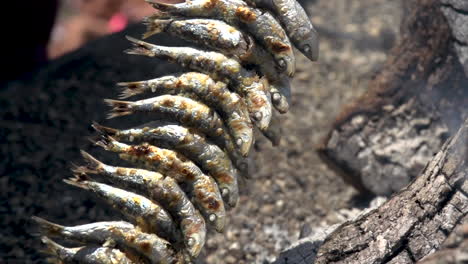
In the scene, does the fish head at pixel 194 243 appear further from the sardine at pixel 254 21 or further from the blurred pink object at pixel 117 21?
the blurred pink object at pixel 117 21

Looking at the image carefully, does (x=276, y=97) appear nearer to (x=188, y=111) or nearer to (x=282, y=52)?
(x=282, y=52)

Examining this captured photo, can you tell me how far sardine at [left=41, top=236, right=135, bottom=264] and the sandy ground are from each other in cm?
44

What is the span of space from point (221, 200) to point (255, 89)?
0.95 feet

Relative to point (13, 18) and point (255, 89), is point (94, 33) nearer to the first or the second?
point (13, 18)

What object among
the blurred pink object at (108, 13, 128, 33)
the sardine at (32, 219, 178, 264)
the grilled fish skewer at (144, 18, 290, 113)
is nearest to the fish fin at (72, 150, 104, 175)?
the sardine at (32, 219, 178, 264)

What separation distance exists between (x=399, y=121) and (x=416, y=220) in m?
0.82

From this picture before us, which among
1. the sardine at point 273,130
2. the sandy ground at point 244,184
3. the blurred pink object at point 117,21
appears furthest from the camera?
the blurred pink object at point 117,21

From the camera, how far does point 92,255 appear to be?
142cm

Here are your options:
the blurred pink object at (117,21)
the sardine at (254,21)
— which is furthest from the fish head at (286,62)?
the blurred pink object at (117,21)

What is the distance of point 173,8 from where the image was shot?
5.16ft

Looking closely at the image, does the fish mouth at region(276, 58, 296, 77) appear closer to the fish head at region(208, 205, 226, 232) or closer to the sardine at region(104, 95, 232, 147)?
the sardine at region(104, 95, 232, 147)

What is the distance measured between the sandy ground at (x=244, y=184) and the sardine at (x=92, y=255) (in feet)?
1.43

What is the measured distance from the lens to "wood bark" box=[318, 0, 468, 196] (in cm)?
211

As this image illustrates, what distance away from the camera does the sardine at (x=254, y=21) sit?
1529mm
